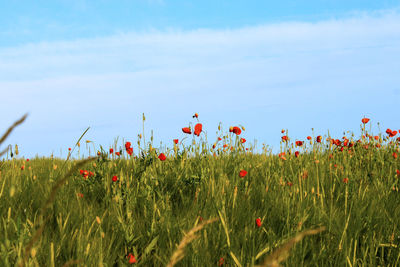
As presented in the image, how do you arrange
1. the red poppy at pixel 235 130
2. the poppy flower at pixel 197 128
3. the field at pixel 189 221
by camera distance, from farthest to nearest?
1. the red poppy at pixel 235 130
2. the poppy flower at pixel 197 128
3. the field at pixel 189 221

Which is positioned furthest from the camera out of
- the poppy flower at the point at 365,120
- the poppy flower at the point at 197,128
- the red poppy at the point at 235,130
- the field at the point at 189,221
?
the poppy flower at the point at 365,120

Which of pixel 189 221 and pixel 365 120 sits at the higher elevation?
pixel 365 120

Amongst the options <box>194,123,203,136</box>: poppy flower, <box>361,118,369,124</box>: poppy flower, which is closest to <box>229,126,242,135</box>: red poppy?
<box>194,123,203,136</box>: poppy flower

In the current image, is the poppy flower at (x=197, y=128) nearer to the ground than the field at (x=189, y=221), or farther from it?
farther from it

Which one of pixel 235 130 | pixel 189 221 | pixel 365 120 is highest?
pixel 365 120

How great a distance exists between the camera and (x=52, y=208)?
281 cm

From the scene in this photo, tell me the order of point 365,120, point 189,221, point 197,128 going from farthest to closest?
point 365,120
point 197,128
point 189,221

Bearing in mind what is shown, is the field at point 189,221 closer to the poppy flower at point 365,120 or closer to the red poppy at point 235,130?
the red poppy at point 235,130

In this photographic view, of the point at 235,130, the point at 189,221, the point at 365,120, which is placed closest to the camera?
the point at 189,221

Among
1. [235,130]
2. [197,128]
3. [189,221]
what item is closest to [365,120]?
[235,130]

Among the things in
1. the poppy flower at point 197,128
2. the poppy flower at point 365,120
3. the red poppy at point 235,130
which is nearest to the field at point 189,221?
the poppy flower at point 197,128

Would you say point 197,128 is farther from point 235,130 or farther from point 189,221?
point 189,221

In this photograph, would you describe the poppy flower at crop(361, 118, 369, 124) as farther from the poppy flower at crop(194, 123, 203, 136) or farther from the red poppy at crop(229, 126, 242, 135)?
the poppy flower at crop(194, 123, 203, 136)

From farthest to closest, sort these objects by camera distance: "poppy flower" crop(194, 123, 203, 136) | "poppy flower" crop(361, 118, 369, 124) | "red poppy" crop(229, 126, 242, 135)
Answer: "poppy flower" crop(361, 118, 369, 124) → "red poppy" crop(229, 126, 242, 135) → "poppy flower" crop(194, 123, 203, 136)
